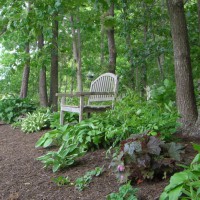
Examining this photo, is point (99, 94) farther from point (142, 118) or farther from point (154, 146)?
point (154, 146)

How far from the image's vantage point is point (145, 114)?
3.95 m

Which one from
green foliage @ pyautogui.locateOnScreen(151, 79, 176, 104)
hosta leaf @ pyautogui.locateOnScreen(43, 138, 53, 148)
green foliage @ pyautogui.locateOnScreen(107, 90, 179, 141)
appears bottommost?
hosta leaf @ pyautogui.locateOnScreen(43, 138, 53, 148)

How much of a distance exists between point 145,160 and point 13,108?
632 centimetres

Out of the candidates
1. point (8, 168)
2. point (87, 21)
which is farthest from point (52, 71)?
point (8, 168)

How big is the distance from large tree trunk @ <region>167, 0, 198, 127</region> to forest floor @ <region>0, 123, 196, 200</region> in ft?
1.94

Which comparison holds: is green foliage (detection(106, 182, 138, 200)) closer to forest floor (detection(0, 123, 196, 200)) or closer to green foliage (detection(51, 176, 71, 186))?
forest floor (detection(0, 123, 196, 200))

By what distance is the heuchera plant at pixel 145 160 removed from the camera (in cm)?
268

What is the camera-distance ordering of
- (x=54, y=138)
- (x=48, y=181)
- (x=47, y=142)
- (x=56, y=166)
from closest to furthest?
(x=48, y=181), (x=56, y=166), (x=47, y=142), (x=54, y=138)

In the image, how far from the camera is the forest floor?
8.79 ft

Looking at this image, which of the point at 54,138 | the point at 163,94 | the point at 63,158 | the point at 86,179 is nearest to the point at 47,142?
the point at 54,138

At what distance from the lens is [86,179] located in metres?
2.98

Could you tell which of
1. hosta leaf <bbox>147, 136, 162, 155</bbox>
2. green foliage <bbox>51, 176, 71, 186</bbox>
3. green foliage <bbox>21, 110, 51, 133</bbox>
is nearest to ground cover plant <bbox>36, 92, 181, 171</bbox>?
green foliage <bbox>51, 176, 71, 186</bbox>

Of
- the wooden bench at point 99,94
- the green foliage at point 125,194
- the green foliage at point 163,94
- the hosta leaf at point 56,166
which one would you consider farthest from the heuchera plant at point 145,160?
the wooden bench at point 99,94

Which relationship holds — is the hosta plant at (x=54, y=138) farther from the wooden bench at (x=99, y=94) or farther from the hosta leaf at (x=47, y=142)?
the wooden bench at (x=99, y=94)
